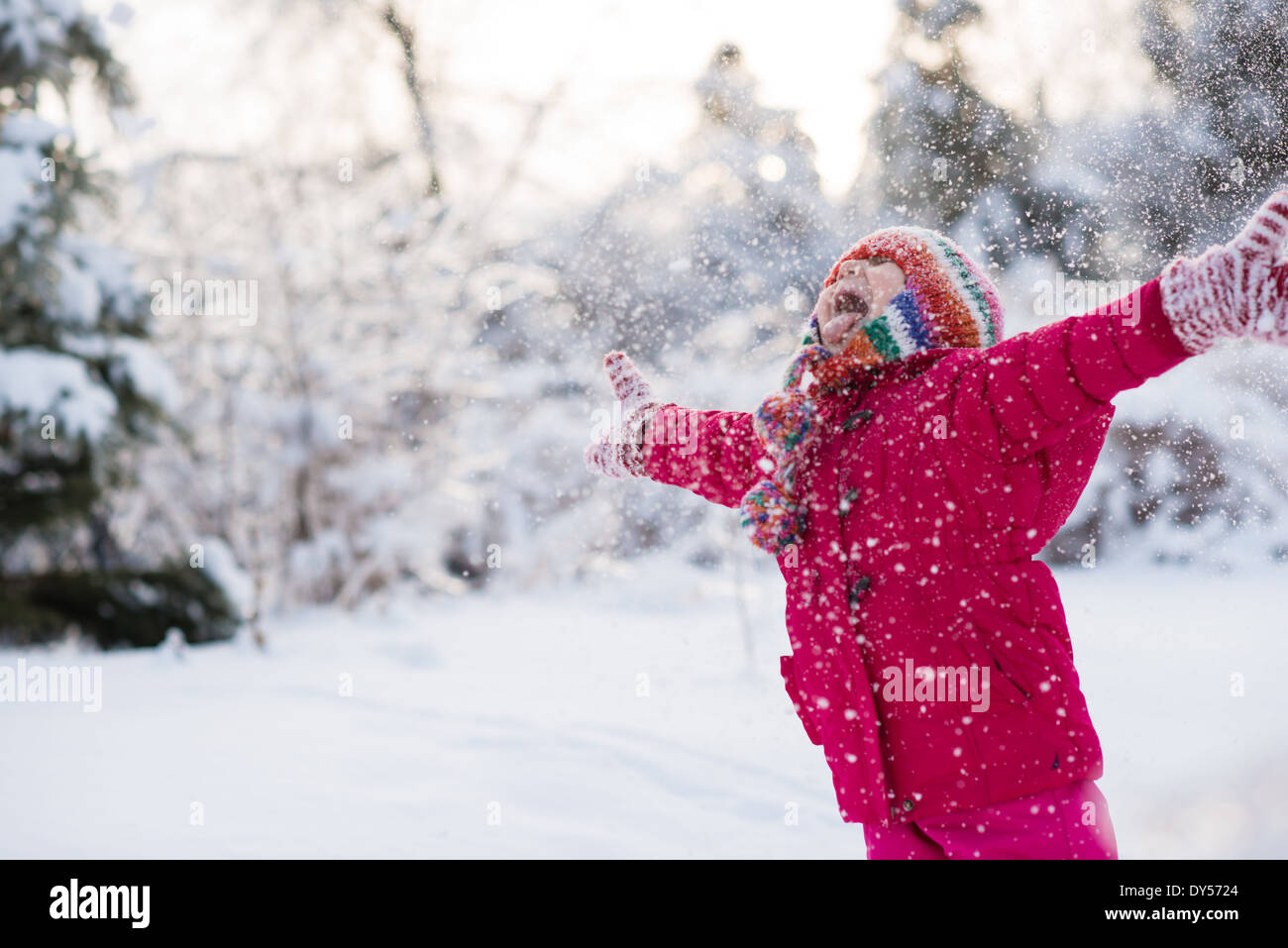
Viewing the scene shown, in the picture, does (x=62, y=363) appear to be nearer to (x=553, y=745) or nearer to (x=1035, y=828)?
(x=553, y=745)

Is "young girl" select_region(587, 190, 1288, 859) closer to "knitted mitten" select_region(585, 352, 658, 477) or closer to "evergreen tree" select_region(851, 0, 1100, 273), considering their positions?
"knitted mitten" select_region(585, 352, 658, 477)

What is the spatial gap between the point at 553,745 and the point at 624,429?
5.68 ft

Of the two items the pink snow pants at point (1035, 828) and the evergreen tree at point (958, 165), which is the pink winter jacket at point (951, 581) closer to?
the pink snow pants at point (1035, 828)

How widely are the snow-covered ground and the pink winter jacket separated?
122cm

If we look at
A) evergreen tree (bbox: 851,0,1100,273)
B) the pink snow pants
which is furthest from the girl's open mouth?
evergreen tree (bbox: 851,0,1100,273)

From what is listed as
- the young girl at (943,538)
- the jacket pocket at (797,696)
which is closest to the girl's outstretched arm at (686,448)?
the young girl at (943,538)

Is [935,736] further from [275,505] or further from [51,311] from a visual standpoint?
[275,505]

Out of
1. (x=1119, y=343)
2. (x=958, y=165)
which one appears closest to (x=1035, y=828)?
(x=1119, y=343)

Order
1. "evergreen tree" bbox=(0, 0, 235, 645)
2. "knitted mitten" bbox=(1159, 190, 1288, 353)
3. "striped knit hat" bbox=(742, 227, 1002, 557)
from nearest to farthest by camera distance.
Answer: "knitted mitten" bbox=(1159, 190, 1288, 353), "striped knit hat" bbox=(742, 227, 1002, 557), "evergreen tree" bbox=(0, 0, 235, 645)

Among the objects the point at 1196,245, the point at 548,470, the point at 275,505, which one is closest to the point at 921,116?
the point at 1196,245

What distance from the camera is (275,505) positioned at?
22.4ft

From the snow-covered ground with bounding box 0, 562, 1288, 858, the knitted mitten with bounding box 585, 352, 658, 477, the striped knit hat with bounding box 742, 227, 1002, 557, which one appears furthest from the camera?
the snow-covered ground with bounding box 0, 562, 1288, 858

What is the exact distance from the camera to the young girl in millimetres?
1198

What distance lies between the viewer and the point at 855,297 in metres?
1.48
